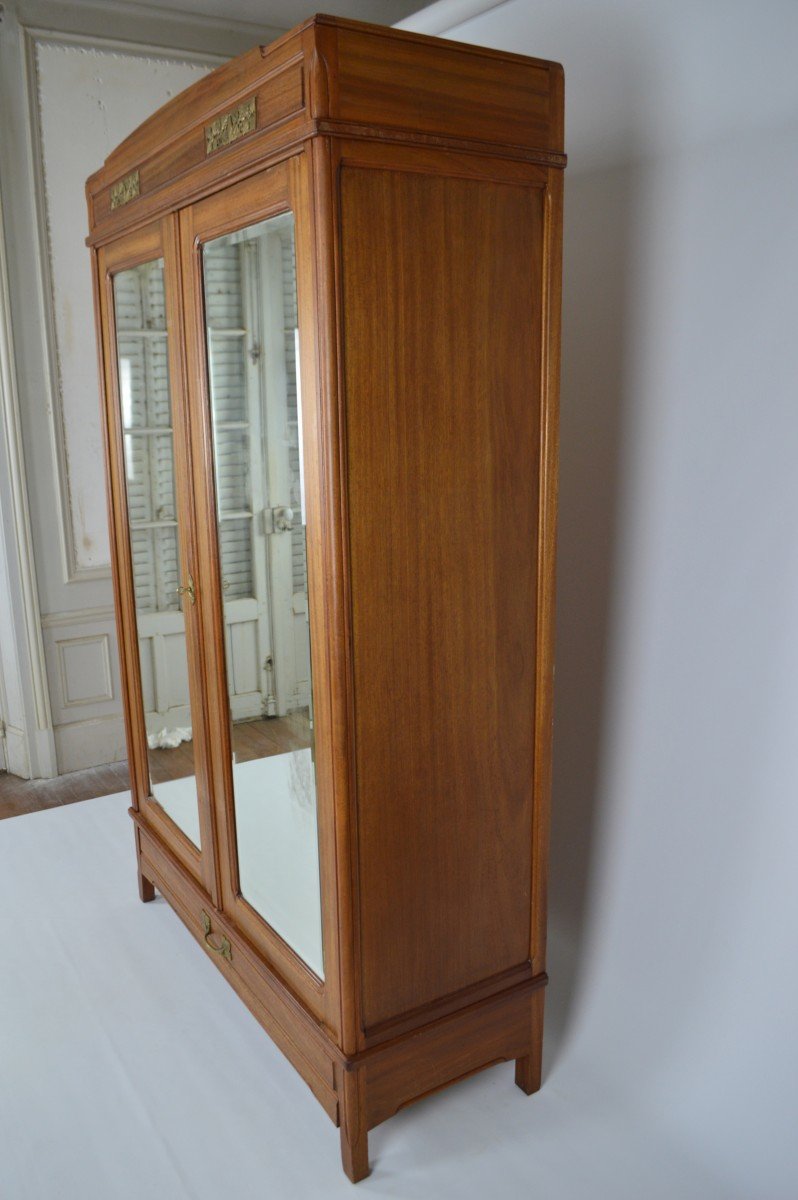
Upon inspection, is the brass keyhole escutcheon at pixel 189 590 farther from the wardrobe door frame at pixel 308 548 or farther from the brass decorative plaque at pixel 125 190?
the brass decorative plaque at pixel 125 190

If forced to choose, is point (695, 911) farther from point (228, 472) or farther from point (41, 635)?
point (41, 635)

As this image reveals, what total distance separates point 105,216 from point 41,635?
6.47ft

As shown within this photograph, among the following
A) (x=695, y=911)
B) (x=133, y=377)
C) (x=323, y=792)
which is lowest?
(x=695, y=911)

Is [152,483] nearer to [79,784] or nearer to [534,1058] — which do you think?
[534,1058]

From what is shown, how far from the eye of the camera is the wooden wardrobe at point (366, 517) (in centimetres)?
148

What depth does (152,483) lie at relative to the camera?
2.27 m

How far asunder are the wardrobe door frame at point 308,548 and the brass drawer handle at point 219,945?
0.07m

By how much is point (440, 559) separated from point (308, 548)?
0.23 meters

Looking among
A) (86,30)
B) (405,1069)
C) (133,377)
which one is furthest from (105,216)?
(405,1069)

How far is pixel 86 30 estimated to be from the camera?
3.56 meters

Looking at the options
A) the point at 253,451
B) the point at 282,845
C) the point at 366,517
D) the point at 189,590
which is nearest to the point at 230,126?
the point at 253,451

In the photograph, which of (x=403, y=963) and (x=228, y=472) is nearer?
(x=403, y=963)

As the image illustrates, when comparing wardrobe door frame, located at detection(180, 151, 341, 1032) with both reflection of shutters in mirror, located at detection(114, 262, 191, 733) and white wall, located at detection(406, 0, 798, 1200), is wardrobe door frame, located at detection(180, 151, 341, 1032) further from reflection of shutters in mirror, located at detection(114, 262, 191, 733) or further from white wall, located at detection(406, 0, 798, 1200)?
white wall, located at detection(406, 0, 798, 1200)

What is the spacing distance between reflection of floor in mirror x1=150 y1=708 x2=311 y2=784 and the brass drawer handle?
35 cm
